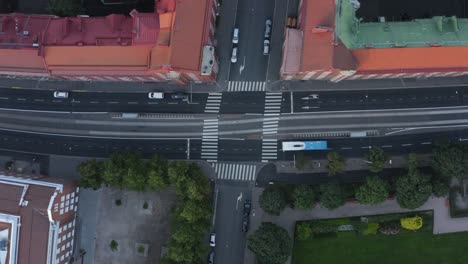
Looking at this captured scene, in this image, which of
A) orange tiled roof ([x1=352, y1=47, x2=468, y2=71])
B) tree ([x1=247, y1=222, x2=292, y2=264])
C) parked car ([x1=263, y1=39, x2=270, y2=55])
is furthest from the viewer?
parked car ([x1=263, y1=39, x2=270, y2=55])

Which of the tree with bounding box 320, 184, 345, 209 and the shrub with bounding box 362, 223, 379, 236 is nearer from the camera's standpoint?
the tree with bounding box 320, 184, 345, 209

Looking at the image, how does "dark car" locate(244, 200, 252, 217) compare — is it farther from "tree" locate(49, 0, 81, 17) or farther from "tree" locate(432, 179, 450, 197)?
"tree" locate(49, 0, 81, 17)

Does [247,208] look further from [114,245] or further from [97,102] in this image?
[97,102]

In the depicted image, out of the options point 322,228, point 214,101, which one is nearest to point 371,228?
point 322,228

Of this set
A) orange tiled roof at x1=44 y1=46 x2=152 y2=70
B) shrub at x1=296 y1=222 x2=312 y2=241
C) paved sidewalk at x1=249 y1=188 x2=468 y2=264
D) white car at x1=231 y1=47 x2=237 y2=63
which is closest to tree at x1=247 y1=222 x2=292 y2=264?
A: shrub at x1=296 y1=222 x2=312 y2=241

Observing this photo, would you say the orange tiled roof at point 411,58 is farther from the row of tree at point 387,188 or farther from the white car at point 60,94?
the white car at point 60,94
